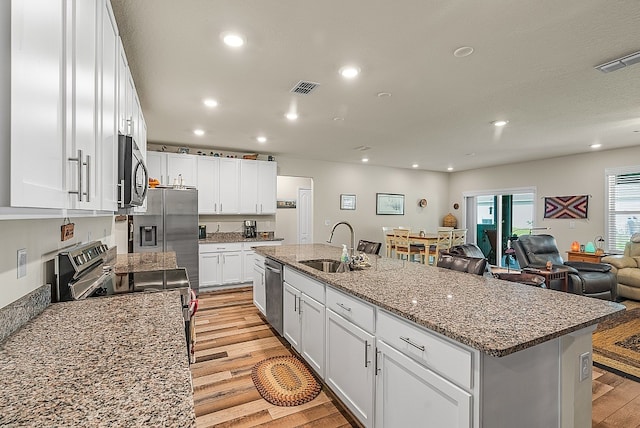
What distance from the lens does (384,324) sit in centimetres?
160

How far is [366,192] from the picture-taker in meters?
7.55

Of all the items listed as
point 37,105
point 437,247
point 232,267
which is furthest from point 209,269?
point 37,105

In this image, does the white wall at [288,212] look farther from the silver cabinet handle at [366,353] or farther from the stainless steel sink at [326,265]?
the silver cabinet handle at [366,353]

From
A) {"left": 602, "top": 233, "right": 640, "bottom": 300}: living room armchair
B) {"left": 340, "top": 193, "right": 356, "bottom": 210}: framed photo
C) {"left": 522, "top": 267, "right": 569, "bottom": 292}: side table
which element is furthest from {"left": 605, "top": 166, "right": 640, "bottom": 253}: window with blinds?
{"left": 340, "top": 193, "right": 356, "bottom": 210}: framed photo

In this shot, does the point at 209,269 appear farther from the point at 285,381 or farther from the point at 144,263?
the point at 285,381

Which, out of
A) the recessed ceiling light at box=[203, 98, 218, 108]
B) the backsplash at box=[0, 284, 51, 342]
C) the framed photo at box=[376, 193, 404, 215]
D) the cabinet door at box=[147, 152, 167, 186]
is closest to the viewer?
the backsplash at box=[0, 284, 51, 342]

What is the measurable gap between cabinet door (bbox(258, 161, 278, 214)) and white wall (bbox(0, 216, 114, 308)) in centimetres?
395

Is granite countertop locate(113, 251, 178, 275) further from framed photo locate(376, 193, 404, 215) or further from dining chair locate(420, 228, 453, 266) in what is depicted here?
framed photo locate(376, 193, 404, 215)

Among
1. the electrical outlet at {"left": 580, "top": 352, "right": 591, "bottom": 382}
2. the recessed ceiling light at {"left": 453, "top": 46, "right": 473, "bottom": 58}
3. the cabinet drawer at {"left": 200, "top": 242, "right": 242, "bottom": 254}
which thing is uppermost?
the recessed ceiling light at {"left": 453, "top": 46, "right": 473, "bottom": 58}

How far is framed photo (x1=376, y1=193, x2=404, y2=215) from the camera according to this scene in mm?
7719

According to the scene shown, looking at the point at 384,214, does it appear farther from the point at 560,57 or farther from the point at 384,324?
the point at 384,324

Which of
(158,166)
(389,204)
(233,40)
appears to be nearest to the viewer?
(233,40)

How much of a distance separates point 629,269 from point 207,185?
6.57m

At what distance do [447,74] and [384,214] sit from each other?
211 inches
